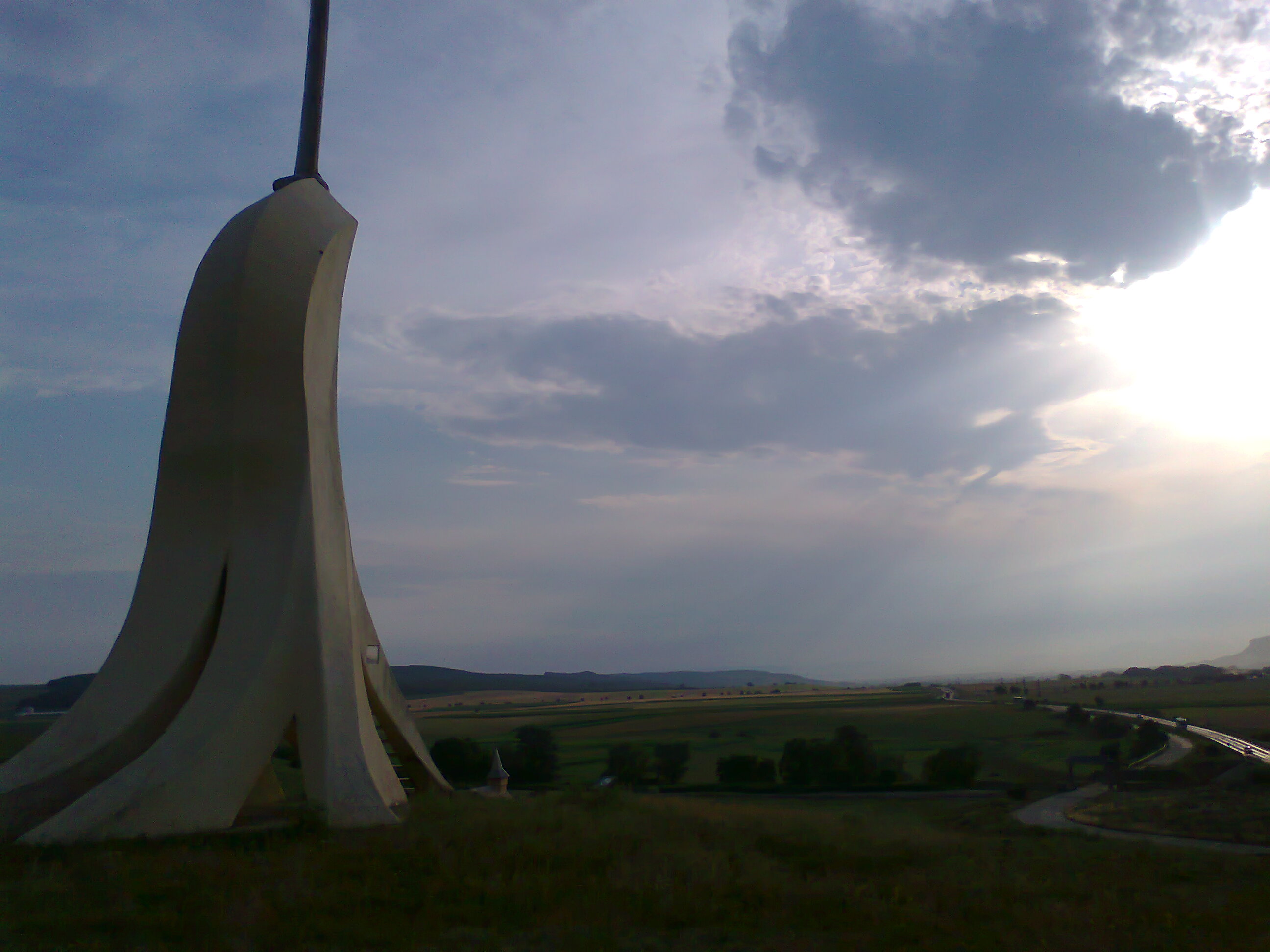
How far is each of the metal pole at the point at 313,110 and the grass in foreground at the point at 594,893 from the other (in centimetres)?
1441

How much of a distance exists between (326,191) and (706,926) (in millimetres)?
16932

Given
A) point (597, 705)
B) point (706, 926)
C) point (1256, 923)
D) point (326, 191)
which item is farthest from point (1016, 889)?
point (597, 705)

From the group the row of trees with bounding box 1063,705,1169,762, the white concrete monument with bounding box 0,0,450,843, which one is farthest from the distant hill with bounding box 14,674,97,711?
the row of trees with bounding box 1063,705,1169,762

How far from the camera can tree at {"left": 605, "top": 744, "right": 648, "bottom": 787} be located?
111ft

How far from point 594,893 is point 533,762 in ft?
72.2

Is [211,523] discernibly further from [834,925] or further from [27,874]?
[834,925]

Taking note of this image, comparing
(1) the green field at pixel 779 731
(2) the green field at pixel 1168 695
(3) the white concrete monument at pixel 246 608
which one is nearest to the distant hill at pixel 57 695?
(1) the green field at pixel 779 731

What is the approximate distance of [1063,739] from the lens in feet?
143

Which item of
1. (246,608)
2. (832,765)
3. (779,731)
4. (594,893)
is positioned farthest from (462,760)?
(779,731)

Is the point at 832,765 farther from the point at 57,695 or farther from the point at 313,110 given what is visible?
the point at 57,695

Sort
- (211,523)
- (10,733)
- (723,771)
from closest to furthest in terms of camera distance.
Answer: (211,523) → (10,733) → (723,771)

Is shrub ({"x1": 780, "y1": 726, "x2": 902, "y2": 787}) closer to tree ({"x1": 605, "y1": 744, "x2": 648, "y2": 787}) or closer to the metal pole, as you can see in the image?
tree ({"x1": 605, "y1": 744, "x2": 648, "y2": 787})

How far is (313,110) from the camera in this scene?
18.5m

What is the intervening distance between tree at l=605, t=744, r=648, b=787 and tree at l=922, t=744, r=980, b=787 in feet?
38.3
